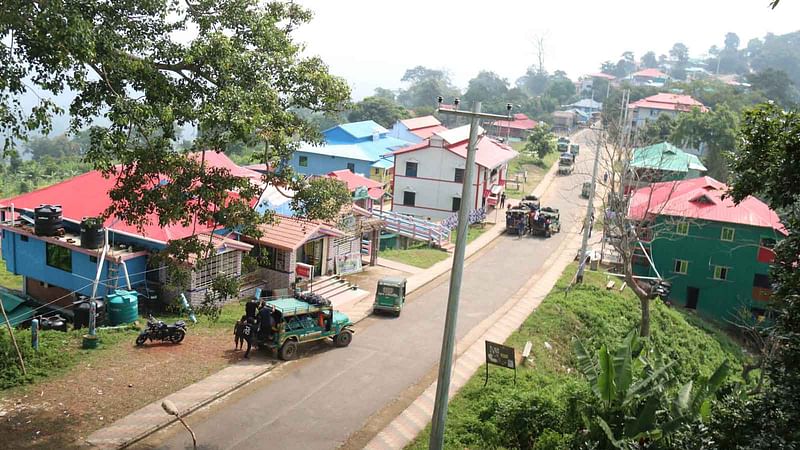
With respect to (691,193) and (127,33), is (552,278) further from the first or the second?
(127,33)

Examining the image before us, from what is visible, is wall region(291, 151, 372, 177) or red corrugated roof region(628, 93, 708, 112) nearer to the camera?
wall region(291, 151, 372, 177)

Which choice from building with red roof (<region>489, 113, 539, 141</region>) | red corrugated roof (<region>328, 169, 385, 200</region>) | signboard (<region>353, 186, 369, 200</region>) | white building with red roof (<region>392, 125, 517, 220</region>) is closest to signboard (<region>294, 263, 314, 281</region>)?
red corrugated roof (<region>328, 169, 385, 200</region>)

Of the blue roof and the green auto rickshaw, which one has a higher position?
the blue roof

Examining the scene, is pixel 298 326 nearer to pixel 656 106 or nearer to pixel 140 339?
pixel 140 339

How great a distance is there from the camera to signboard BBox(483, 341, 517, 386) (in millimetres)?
19375

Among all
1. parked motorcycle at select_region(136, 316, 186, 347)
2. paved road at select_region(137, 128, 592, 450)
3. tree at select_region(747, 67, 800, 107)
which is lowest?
paved road at select_region(137, 128, 592, 450)

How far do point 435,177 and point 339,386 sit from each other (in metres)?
28.9

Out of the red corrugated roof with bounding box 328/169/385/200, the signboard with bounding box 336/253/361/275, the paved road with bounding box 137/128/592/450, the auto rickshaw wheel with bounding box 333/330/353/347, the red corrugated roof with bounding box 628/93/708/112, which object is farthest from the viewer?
the red corrugated roof with bounding box 628/93/708/112

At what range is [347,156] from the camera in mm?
58250

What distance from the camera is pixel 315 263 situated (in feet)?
98.0

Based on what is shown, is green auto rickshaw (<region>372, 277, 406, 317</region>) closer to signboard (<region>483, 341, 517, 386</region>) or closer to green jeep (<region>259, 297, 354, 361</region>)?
green jeep (<region>259, 297, 354, 361</region>)

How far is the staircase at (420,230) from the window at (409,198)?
6516mm

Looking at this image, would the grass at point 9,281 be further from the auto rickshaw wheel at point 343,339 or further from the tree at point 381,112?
the tree at point 381,112

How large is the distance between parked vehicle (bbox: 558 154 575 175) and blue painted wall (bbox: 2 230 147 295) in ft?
175
